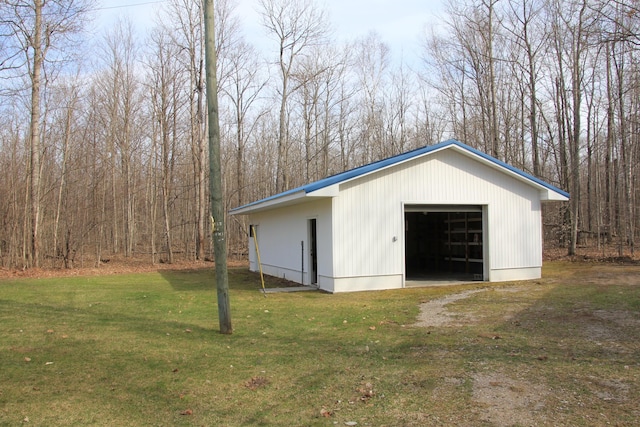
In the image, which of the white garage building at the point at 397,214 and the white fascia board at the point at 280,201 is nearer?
the white fascia board at the point at 280,201

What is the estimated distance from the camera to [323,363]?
5.55 meters

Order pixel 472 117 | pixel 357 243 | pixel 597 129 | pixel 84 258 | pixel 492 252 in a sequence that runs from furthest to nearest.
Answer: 1. pixel 472 117
2. pixel 597 129
3. pixel 84 258
4. pixel 492 252
5. pixel 357 243

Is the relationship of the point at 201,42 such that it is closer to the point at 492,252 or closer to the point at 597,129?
the point at 492,252

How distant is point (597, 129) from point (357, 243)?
2155 centimetres

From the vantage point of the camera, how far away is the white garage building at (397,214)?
12047mm

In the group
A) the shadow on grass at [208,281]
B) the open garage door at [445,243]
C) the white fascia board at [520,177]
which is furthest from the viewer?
the open garage door at [445,243]

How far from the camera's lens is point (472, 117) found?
95.0 feet

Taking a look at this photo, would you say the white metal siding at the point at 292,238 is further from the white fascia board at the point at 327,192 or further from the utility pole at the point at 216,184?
the utility pole at the point at 216,184

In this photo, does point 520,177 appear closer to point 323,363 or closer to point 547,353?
point 547,353

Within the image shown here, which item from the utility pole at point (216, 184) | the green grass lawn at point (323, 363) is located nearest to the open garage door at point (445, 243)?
the green grass lawn at point (323, 363)

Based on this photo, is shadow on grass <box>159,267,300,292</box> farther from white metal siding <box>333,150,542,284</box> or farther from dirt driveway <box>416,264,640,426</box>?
dirt driveway <box>416,264,640,426</box>

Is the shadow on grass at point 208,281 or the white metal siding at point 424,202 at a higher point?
the white metal siding at point 424,202

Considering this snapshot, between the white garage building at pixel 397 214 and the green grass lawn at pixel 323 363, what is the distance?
208cm

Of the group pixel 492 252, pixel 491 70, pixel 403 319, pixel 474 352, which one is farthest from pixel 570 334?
pixel 491 70
